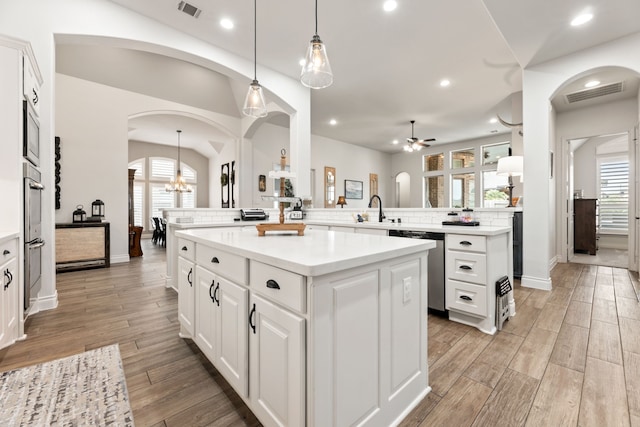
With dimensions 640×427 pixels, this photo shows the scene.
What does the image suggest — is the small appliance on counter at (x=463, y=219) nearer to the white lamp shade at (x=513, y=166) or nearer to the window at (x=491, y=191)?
the white lamp shade at (x=513, y=166)

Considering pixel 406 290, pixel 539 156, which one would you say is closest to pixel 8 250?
pixel 406 290

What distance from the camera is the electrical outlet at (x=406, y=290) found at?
1.37 m

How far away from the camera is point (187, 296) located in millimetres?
2072

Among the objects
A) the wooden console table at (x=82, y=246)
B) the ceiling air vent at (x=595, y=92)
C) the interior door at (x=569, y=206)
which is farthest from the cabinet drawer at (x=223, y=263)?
the interior door at (x=569, y=206)

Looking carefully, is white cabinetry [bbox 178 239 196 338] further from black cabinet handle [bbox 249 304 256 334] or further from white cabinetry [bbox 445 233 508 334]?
white cabinetry [bbox 445 233 508 334]

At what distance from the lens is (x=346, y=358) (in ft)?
3.60

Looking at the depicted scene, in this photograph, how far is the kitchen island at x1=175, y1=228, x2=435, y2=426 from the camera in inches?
39.9

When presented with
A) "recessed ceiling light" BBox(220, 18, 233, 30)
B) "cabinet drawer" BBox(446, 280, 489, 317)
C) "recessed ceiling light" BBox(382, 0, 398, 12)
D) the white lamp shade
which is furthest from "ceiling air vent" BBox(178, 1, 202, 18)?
the white lamp shade

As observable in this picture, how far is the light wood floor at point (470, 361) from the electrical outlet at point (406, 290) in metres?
0.58

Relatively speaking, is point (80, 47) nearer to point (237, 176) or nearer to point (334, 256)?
point (237, 176)

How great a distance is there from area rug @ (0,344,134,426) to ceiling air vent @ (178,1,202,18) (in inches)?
140

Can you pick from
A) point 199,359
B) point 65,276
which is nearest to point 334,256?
point 199,359

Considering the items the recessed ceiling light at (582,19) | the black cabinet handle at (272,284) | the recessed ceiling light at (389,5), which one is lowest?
the black cabinet handle at (272,284)

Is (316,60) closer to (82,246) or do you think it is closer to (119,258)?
(82,246)
